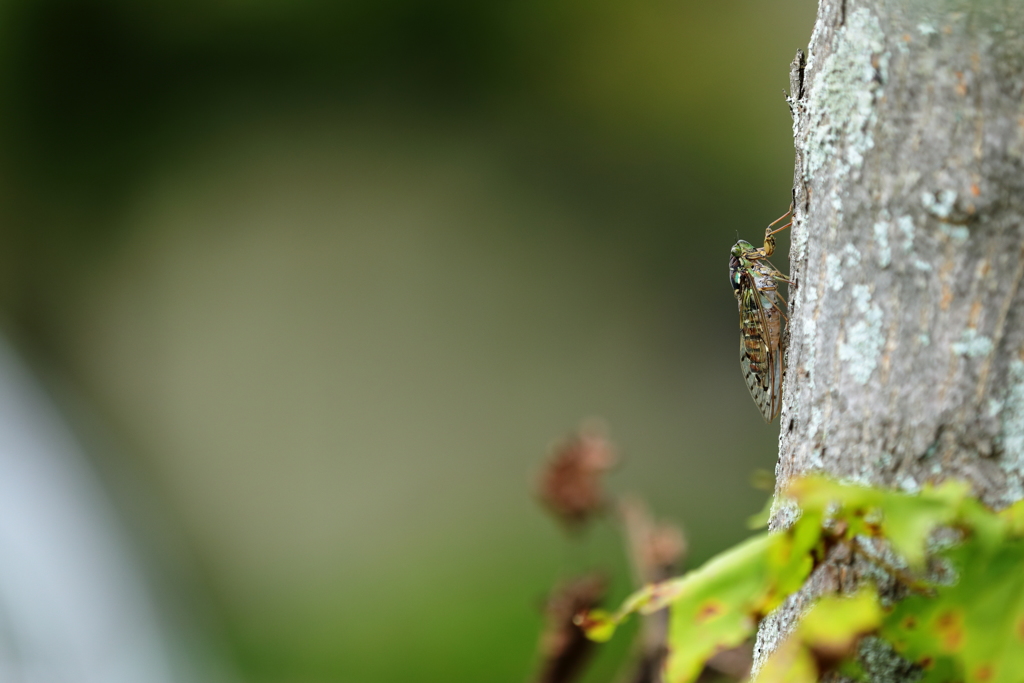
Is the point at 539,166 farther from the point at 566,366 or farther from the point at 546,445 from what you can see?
the point at 546,445

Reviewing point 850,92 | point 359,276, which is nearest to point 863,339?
point 850,92

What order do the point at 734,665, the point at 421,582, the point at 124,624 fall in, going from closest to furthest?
the point at 734,665 < the point at 124,624 < the point at 421,582

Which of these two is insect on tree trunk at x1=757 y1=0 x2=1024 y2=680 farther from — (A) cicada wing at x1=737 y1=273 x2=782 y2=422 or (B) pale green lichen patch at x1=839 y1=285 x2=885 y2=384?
(A) cicada wing at x1=737 y1=273 x2=782 y2=422

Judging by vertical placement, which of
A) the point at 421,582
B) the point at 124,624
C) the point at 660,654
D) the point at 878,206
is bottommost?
the point at 421,582

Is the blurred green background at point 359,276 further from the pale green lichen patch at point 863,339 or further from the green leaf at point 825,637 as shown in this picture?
the green leaf at point 825,637

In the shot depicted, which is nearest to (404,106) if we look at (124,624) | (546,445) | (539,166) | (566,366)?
(539,166)

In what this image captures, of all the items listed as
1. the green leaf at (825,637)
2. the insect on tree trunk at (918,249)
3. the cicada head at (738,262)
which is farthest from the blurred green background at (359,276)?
the green leaf at (825,637)
